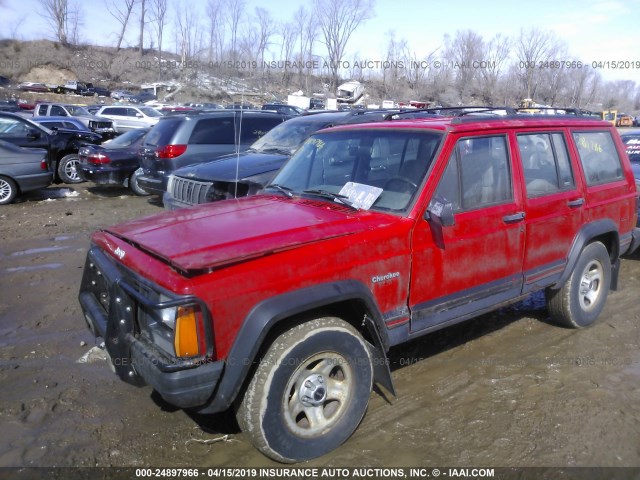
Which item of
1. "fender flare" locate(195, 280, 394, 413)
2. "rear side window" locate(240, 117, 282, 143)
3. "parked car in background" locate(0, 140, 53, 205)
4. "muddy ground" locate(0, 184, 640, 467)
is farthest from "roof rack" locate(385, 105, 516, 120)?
"parked car in background" locate(0, 140, 53, 205)

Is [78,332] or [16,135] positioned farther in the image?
[16,135]

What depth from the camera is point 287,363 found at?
2.70 m

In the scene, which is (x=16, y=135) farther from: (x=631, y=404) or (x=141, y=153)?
(x=631, y=404)

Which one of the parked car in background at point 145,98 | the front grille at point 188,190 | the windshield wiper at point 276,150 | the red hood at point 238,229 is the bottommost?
the front grille at point 188,190

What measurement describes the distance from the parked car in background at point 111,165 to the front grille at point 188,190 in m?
4.44

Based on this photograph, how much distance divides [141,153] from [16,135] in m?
4.18

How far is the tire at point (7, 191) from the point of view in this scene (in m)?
10.4

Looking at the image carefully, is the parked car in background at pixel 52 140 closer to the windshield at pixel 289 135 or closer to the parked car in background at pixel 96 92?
the windshield at pixel 289 135

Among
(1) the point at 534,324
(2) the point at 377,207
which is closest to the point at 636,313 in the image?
(1) the point at 534,324

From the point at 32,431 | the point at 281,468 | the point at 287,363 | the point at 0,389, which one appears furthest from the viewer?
the point at 0,389

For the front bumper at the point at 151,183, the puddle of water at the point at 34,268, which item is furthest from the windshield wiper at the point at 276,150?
the puddle of water at the point at 34,268

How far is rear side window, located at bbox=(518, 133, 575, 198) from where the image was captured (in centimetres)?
399

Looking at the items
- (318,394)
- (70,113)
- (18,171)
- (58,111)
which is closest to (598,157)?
(318,394)

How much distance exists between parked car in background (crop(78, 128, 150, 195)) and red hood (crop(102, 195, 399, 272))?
326 inches
